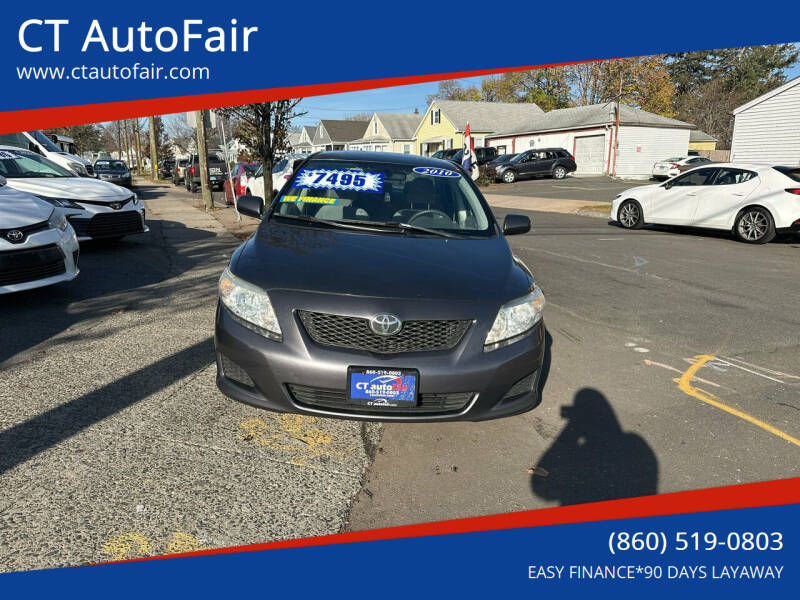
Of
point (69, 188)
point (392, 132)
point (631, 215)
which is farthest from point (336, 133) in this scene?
point (69, 188)

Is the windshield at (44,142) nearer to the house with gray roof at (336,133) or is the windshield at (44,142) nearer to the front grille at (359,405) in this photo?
the front grille at (359,405)

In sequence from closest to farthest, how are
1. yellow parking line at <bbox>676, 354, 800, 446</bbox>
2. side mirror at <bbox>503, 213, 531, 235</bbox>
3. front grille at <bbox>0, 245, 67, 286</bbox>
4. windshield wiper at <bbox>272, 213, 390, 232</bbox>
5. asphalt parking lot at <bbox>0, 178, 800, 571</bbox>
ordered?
asphalt parking lot at <bbox>0, 178, 800, 571</bbox> < yellow parking line at <bbox>676, 354, 800, 446</bbox> < windshield wiper at <bbox>272, 213, 390, 232</bbox> < side mirror at <bbox>503, 213, 531, 235</bbox> < front grille at <bbox>0, 245, 67, 286</bbox>

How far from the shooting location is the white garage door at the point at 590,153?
36.7 metres

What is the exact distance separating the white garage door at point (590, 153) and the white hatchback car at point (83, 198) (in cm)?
3289

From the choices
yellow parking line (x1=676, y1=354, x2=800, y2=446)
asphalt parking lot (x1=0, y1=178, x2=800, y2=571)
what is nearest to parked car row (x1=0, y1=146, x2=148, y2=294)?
asphalt parking lot (x1=0, y1=178, x2=800, y2=571)

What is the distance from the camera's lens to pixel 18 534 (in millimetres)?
2494

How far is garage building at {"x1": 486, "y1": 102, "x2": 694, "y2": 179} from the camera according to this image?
36094mm

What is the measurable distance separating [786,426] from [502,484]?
2.09 meters

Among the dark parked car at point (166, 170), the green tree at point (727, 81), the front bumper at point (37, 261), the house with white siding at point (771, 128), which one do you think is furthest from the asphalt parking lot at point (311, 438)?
the green tree at point (727, 81)

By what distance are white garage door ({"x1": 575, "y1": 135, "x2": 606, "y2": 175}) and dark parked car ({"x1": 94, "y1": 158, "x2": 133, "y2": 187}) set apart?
27.0 meters

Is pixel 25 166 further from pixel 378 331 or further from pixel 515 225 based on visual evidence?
pixel 378 331

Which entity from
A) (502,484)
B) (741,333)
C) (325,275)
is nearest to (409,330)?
(325,275)

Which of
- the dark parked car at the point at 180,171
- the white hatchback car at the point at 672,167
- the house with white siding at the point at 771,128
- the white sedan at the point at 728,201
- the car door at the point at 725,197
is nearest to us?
the white sedan at the point at 728,201

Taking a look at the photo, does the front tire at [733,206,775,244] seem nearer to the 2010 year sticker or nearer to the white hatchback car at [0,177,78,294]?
the 2010 year sticker
